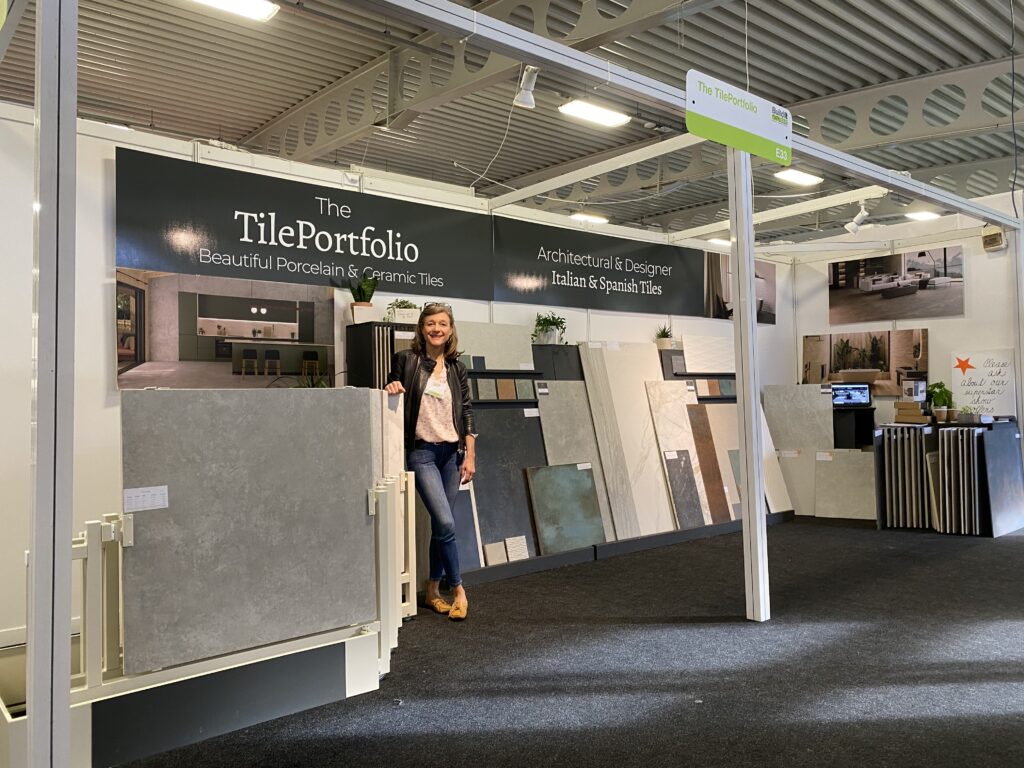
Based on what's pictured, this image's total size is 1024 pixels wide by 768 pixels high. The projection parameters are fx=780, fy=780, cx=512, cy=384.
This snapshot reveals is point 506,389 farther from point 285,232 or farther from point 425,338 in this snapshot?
point 285,232

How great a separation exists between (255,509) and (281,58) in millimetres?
4940

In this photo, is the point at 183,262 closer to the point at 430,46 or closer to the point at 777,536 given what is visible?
the point at 430,46

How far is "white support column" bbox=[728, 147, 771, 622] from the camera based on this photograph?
13.4 ft

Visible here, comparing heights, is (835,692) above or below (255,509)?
below

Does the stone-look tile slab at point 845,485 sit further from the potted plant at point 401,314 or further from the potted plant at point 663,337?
the potted plant at point 401,314

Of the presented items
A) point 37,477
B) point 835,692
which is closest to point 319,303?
point 37,477

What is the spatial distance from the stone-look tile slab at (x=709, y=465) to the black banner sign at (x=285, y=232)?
220 cm

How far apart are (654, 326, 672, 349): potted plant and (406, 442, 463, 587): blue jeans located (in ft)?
10.1

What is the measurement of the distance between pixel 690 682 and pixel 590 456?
2706mm

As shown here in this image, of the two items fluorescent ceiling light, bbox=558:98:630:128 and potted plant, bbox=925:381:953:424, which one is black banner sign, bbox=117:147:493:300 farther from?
potted plant, bbox=925:381:953:424

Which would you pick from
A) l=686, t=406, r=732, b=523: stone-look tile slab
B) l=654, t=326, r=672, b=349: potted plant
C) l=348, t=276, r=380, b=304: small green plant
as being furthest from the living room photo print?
l=348, t=276, r=380, b=304: small green plant

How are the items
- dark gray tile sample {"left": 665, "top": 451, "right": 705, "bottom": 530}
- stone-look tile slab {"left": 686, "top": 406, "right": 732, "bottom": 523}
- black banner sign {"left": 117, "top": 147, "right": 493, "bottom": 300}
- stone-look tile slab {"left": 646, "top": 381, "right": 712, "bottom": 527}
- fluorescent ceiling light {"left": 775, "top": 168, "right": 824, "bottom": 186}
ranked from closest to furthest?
black banner sign {"left": 117, "top": 147, "right": 493, "bottom": 300}, dark gray tile sample {"left": 665, "top": 451, "right": 705, "bottom": 530}, stone-look tile slab {"left": 646, "top": 381, "right": 712, "bottom": 527}, stone-look tile slab {"left": 686, "top": 406, "right": 732, "bottom": 523}, fluorescent ceiling light {"left": 775, "top": 168, "right": 824, "bottom": 186}

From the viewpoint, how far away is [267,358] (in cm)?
471

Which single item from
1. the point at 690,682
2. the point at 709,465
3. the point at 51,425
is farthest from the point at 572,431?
the point at 51,425
